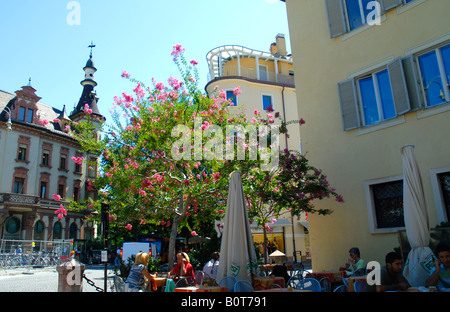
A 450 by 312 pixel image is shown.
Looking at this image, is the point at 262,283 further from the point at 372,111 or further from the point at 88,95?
the point at 88,95

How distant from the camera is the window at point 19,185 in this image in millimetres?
36250

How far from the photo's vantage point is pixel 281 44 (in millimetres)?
35844

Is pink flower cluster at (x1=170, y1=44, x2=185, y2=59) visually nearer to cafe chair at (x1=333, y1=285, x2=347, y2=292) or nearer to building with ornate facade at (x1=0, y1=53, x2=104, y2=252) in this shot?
cafe chair at (x1=333, y1=285, x2=347, y2=292)

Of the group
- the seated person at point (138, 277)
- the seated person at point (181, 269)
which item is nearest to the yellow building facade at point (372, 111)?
the seated person at point (181, 269)

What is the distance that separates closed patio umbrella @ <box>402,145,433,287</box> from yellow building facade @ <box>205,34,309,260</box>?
21.5 m

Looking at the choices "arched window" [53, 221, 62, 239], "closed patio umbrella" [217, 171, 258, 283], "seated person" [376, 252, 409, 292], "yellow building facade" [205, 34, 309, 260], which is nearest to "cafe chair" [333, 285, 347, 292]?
"seated person" [376, 252, 409, 292]

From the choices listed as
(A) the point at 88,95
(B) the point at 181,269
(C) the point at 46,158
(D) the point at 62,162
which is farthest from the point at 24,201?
(B) the point at 181,269

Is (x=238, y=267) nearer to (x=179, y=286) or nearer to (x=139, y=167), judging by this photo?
(x=179, y=286)

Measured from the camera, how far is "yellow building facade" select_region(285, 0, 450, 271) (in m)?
9.31

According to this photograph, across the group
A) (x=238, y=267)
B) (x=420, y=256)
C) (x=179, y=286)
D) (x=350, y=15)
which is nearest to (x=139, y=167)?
(x=179, y=286)

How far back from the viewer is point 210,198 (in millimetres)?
12641

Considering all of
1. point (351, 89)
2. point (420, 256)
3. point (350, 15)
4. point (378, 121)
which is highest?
point (350, 15)

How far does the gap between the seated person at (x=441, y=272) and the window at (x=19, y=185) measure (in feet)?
129
